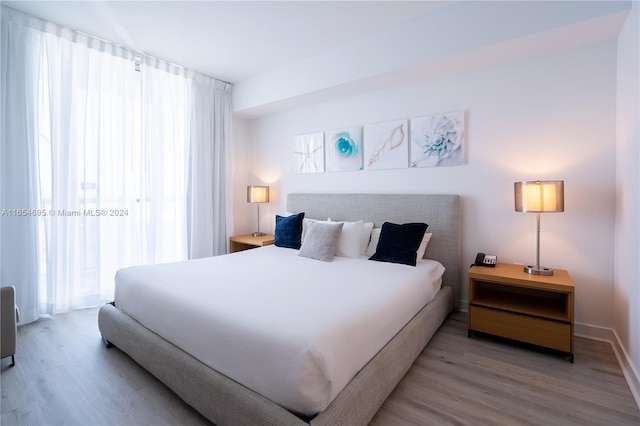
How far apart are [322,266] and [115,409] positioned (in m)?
1.61

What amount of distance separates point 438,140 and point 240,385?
108 inches

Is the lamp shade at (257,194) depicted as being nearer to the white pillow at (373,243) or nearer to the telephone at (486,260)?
the white pillow at (373,243)

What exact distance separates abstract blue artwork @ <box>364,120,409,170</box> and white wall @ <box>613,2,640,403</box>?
64.7 inches

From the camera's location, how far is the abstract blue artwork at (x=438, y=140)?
2.94 metres

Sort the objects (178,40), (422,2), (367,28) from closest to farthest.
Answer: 1. (422,2)
2. (367,28)
3. (178,40)

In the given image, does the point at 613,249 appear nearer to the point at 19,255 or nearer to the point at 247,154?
the point at 247,154

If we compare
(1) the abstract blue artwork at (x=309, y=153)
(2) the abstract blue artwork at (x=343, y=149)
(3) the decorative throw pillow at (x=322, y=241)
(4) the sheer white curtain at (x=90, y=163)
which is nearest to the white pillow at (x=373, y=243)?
(3) the decorative throw pillow at (x=322, y=241)

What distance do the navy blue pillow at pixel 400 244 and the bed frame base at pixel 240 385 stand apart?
55 cm

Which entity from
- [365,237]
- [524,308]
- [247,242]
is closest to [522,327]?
[524,308]

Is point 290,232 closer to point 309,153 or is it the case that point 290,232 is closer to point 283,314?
point 309,153

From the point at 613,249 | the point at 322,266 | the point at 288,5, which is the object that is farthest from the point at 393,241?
the point at 288,5

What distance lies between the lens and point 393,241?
2.75 m

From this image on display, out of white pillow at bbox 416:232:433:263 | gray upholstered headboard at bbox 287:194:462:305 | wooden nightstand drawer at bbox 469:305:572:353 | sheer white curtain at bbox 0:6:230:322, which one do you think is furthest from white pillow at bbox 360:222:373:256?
sheer white curtain at bbox 0:6:230:322

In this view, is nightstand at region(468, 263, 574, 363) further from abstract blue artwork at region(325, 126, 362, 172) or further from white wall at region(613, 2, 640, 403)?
abstract blue artwork at region(325, 126, 362, 172)
